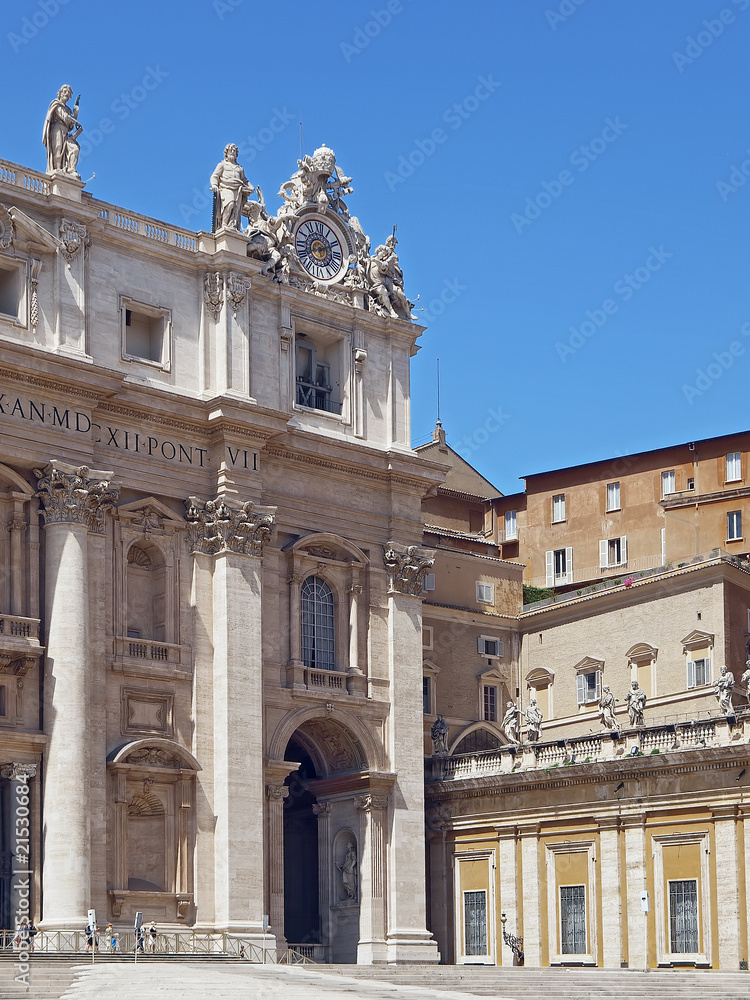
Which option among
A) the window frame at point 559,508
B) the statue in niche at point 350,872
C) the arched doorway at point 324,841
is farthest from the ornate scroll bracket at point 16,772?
the window frame at point 559,508

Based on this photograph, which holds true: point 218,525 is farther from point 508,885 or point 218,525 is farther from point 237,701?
point 508,885

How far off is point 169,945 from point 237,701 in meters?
6.56

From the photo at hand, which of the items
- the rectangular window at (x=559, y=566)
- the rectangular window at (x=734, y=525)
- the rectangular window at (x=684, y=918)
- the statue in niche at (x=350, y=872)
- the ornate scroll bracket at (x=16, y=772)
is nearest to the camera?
the ornate scroll bracket at (x=16, y=772)

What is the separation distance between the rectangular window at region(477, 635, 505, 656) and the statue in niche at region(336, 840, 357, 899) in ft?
39.8

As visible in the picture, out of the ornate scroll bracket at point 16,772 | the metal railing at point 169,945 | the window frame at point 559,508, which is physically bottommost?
the metal railing at point 169,945

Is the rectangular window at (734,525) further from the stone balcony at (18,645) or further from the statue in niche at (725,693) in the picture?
the stone balcony at (18,645)

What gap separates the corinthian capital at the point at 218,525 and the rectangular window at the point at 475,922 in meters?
12.2

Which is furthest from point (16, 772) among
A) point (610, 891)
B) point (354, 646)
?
point (610, 891)

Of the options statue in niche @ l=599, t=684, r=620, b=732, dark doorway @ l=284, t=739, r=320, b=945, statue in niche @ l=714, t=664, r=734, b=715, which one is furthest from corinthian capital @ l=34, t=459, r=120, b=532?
statue in niche @ l=714, t=664, r=734, b=715

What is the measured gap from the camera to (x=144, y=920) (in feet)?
146

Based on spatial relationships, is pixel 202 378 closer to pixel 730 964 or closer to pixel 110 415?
pixel 110 415

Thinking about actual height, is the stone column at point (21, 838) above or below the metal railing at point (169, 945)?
above

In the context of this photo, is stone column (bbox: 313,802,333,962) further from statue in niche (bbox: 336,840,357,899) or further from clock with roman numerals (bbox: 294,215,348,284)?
clock with roman numerals (bbox: 294,215,348,284)

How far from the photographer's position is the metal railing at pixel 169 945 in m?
41.3
